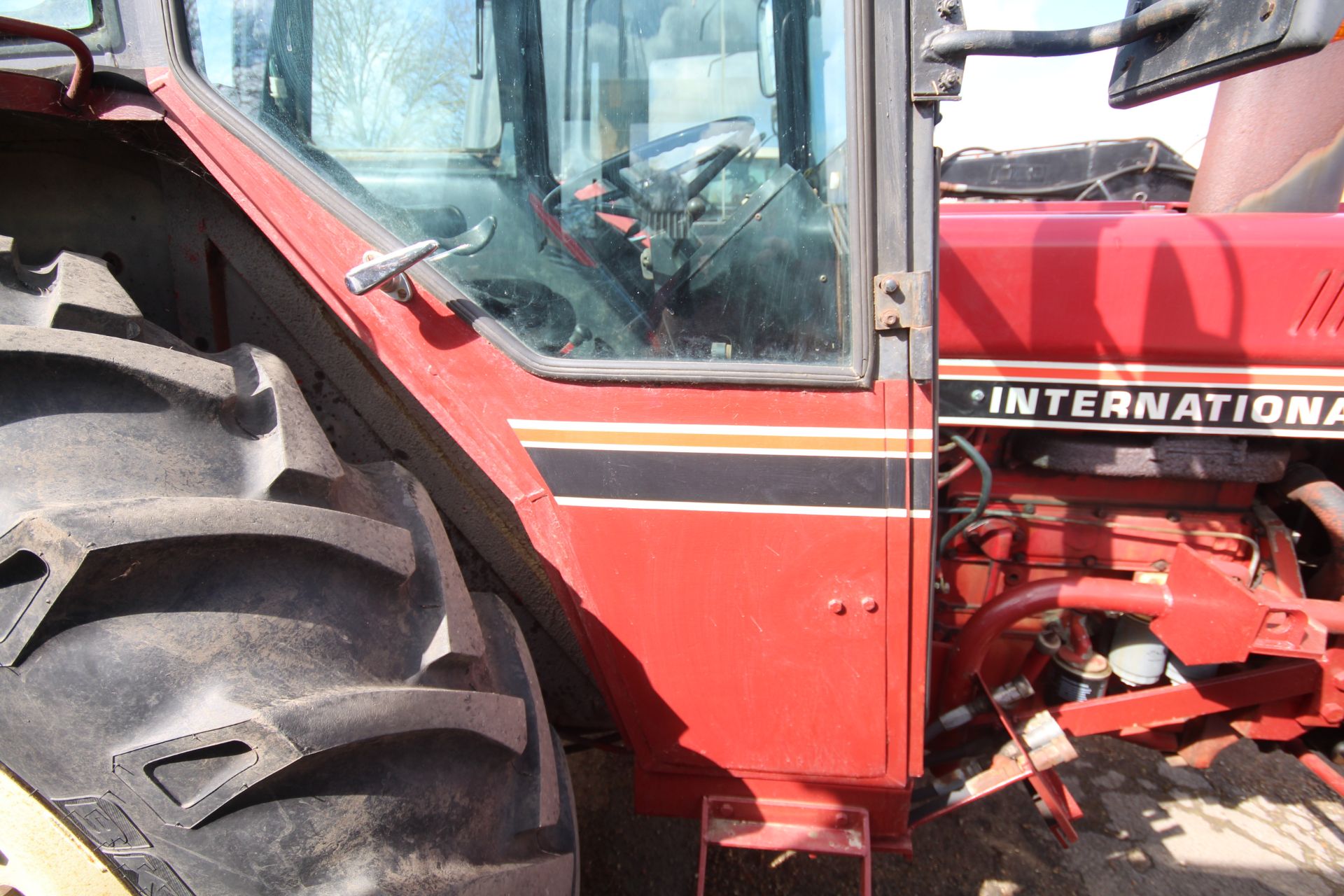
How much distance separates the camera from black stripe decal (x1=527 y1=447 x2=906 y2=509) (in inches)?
43.0

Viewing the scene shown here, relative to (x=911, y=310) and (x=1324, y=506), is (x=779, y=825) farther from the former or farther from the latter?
(x=1324, y=506)

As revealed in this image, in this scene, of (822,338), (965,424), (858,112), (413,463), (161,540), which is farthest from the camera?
(965,424)

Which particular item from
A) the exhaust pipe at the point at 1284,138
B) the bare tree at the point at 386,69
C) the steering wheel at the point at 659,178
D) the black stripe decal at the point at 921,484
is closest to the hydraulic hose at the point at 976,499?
the black stripe decal at the point at 921,484

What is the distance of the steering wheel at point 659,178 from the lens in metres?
1.15

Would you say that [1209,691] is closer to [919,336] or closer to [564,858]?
[919,336]

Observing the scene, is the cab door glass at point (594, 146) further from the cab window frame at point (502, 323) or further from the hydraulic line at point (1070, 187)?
the hydraulic line at point (1070, 187)

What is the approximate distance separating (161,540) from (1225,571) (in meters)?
1.64

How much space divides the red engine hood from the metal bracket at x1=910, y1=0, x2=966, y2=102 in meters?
0.57

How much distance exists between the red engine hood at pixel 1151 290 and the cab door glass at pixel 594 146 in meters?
0.52

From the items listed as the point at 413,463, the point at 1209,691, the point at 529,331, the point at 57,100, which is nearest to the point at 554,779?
the point at 413,463

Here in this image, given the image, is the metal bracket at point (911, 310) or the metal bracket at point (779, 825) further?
the metal bracket at point (779, 825)

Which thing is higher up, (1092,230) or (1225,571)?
(1092,230)

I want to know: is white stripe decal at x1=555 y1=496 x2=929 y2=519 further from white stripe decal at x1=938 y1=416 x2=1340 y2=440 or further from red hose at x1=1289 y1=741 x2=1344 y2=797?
red hose at x1=1289 y1=741 x2=1344 y2=797

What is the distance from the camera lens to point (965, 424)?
1568 millimetres
